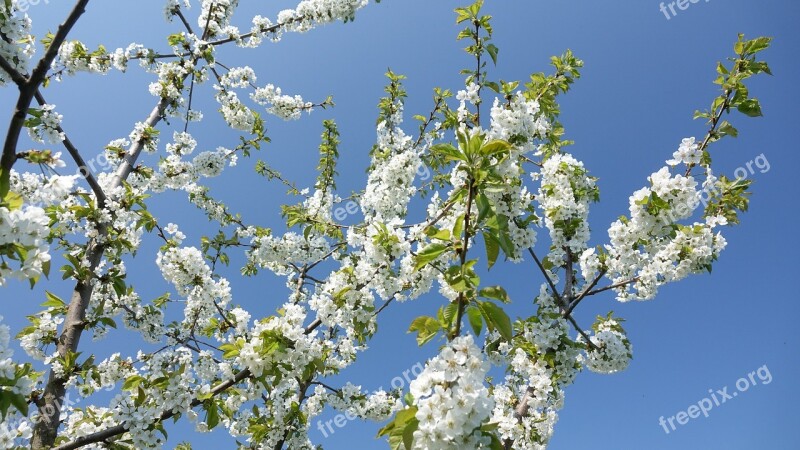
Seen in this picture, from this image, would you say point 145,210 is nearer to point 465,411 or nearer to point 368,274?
point 368,274

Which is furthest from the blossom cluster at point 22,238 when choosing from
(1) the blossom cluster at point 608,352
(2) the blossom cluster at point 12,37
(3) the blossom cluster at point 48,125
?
(1) the blossom cluster at point 608,352

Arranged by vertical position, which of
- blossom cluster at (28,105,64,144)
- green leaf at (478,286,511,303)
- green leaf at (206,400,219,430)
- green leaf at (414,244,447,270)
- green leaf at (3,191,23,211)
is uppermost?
blossom cluster at (28,105,64,144)

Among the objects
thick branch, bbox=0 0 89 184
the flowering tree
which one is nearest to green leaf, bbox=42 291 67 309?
the flowering tree

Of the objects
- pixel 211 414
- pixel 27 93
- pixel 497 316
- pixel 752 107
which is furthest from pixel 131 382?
pixel 752 107

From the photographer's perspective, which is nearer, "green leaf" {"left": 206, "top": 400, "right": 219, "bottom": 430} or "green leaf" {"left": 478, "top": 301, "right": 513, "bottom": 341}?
"green leaf" {"left": 478, "top": 301, "right": 513, "bottom": 341}

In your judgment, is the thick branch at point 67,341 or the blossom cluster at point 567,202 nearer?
the thick branch at point 67,341

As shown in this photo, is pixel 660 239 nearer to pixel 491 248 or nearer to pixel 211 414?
pixel 491 248

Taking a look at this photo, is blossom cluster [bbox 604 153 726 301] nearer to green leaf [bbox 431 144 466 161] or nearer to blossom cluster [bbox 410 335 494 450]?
green leaf [bbox 431 144 466 161]

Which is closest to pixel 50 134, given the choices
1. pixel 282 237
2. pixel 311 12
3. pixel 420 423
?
pixel 282 237

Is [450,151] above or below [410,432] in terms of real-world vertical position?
above

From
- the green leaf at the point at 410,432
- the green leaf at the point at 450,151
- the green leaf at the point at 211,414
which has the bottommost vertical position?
the green leaf at the point at 410,432

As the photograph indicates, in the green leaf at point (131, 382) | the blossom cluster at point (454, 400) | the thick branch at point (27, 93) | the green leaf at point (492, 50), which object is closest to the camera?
the blossom cluster at point (454, 400)

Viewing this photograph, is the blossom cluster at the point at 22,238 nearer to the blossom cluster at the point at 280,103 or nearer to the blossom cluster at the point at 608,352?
the blossom cluster at the point at 608,352

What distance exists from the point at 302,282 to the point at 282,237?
1.04 meters
